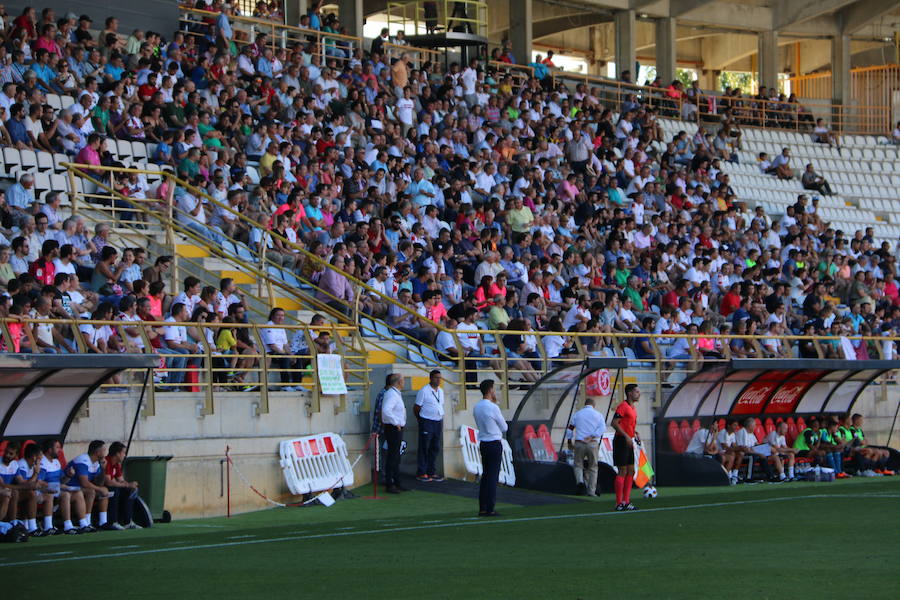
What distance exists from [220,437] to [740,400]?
32.3 feet

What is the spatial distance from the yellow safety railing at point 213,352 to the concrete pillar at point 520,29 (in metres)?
22.5

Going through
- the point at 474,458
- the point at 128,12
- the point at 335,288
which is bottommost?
the point at 474,458

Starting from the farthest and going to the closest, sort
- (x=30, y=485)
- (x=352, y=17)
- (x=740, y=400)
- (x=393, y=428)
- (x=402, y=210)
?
(x=352, y=17) → (x=402, y=210) → (x=740, y=400) → (x=393, y=428) → (x=30, y=485)

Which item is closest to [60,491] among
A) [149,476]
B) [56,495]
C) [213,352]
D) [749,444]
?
[56,495]

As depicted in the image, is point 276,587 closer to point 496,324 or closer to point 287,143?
point 496,324

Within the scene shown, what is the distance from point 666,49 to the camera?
152 ft

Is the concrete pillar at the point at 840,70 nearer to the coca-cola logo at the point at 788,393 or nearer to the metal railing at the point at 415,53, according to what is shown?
the metal railing at the point at 415,53

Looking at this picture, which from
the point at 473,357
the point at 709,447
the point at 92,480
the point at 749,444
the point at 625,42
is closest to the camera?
the point at 92,480

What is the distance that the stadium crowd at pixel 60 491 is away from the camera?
1625 centimetres

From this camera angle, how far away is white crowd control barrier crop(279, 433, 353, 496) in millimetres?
20062

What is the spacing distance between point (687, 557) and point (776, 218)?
26.8 m

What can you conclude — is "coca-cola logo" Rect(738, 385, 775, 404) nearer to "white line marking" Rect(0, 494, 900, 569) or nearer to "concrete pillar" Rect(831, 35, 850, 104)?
"white line marking" Rect(0, 494, 900, 569)

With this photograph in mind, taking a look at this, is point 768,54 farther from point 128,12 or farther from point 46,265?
point 46,265

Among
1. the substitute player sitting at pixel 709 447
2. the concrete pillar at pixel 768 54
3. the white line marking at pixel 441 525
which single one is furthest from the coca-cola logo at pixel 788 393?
the concrete pillar at pixel 768 54
